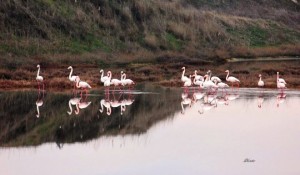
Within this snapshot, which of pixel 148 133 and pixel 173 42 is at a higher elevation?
pixel 173 42

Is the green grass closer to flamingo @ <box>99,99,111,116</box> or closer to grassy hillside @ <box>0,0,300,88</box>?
grassy hillside @ <box>0,0,300,88</box>

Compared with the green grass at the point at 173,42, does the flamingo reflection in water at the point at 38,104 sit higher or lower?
lower

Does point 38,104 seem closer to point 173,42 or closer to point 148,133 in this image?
point 148,133

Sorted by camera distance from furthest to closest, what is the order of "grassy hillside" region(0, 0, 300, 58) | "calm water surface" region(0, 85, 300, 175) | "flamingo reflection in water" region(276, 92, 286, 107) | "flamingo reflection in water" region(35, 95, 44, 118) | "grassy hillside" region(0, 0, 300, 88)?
"grassy hillside" region(0, 0, 300, 58) < "grassy hillside" region(0, 0, 300, 88) < "flamingo reflection in water" region(276, 92, 286, 107) < "flamingo reflection in water" region(35, 95, 44, 118) < "calm water surface" region(0, 85, 300, 175)

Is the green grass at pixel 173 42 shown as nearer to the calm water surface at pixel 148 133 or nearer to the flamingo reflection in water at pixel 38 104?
the calm water surface at pixel 148 133

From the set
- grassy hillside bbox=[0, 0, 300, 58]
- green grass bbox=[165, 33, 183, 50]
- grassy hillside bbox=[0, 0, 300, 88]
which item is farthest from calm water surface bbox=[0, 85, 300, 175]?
green grass bbox=[165, 33, 183, 50]

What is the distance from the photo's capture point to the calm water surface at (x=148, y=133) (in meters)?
18.2

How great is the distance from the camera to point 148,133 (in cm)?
2403

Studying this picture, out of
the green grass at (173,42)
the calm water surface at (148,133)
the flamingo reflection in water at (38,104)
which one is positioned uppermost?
the green grass at (173,42)

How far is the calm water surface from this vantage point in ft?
59.8

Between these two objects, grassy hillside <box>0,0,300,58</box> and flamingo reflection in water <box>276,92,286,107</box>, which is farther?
grassy hillside <box>0,0,300,58</box>

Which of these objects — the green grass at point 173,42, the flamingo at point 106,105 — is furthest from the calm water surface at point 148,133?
the green grass at point 173,42

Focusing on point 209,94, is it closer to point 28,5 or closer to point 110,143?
point 110,143

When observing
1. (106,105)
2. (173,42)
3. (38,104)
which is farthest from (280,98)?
(173,42)
